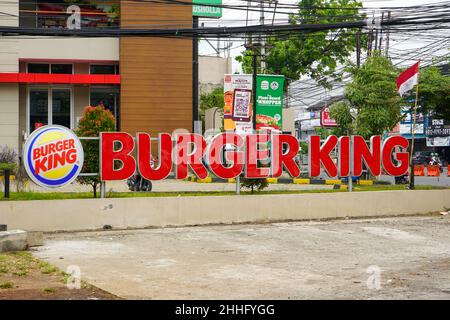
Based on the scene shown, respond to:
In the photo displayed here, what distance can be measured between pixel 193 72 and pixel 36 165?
20020 mm

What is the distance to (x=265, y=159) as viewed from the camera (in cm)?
1872

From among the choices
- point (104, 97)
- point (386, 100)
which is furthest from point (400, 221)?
point (104, 97)

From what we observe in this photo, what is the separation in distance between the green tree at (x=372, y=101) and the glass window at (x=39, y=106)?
592 inches

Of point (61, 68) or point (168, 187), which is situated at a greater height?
point (61, 68)

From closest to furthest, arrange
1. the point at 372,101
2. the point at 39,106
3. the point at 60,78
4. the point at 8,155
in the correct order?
1. the point at 372,101
2. the point at 8,155
3. the point at 60,78
4. the point at 39,106

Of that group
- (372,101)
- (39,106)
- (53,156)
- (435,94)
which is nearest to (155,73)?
(39,106)

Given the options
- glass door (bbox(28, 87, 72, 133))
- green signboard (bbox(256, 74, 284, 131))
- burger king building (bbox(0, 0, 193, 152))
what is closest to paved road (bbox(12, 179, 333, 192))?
burger king building (bbox(0, 0, 193, 152))

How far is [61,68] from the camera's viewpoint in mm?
33656

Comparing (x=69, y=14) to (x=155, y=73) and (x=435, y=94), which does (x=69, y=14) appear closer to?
(x=155, y=73)

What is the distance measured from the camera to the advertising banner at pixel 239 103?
31562mm

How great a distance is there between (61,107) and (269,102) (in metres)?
11.1

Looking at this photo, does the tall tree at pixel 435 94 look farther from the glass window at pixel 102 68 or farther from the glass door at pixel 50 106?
the glass door at pixel 50 106

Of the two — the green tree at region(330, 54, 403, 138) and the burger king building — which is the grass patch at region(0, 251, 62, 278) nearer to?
the green tree at region(330, 54, 403, 138)

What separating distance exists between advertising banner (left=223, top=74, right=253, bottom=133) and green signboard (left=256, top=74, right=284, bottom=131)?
0.51 m
